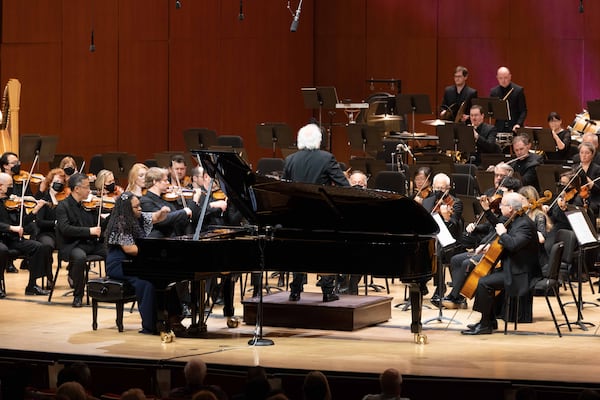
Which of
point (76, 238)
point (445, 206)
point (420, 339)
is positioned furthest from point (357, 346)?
point (76, 238)

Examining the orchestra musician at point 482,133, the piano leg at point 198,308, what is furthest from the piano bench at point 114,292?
the orchestra musician at point 482,133

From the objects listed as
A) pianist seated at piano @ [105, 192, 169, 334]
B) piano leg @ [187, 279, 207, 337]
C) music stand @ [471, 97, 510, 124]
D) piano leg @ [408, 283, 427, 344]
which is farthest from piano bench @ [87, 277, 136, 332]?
music stand @ [471, 97, 510, 124]

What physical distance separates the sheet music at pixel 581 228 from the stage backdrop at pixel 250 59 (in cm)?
765

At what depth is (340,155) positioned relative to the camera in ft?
62.1

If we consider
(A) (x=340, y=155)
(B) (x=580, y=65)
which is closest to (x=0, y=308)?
(A) (x=340, y=155)

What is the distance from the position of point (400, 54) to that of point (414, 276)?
11.1 metres

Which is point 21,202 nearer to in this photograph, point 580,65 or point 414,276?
point 414,276

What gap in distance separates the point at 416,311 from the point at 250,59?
395 inches

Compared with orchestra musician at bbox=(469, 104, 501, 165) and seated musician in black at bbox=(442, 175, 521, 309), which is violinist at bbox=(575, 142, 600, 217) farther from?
orchestra musician at bbox=(469, 104, 501, 165)

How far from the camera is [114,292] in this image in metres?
8.79

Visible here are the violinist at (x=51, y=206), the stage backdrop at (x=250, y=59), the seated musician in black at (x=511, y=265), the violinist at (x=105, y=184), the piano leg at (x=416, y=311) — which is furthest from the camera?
the stage backdrop at (x=250, y=59)

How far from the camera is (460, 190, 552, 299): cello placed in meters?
8.91

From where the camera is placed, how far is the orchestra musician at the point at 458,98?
47.8 feet

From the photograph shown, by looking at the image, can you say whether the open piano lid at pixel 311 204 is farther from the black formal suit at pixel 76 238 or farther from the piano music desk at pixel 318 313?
the black formal suit at pixel 76 238
